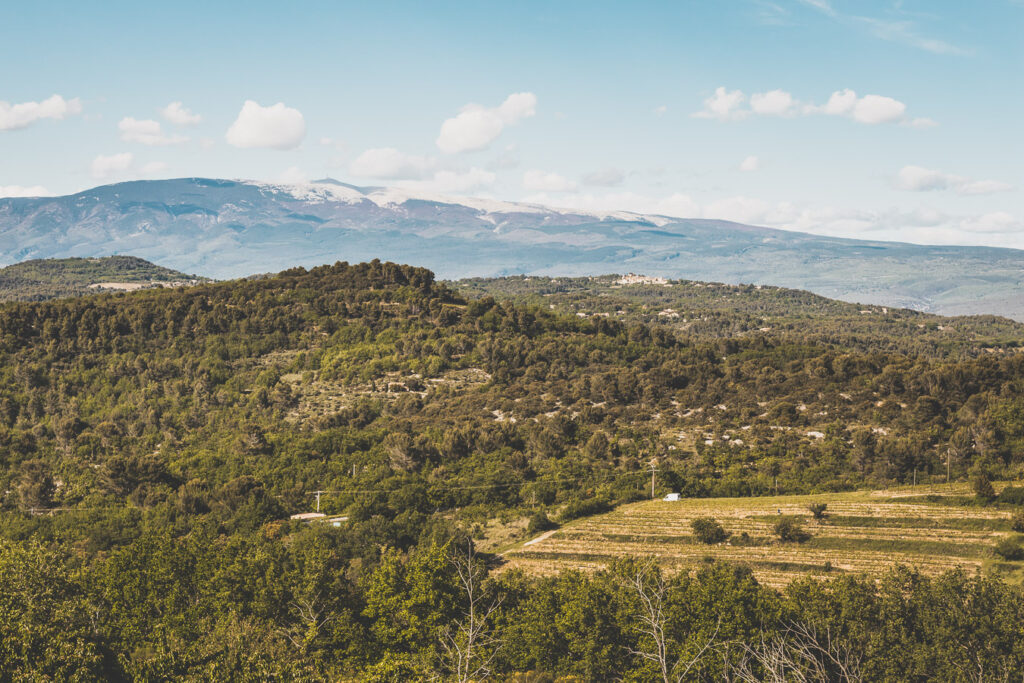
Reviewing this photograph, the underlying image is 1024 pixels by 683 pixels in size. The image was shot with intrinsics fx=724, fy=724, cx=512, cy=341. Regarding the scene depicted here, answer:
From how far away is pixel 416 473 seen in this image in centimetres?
7631

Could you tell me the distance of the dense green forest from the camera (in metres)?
32.6

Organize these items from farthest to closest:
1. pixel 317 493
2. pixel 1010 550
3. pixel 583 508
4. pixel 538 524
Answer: pixel 317 493 → pixel 583 508 → pixel 538 524 → pixel 1010 550

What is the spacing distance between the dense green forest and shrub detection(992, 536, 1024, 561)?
1066cm

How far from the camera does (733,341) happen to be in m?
130

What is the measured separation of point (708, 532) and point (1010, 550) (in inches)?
792

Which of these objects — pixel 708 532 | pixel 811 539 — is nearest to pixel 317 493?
pixel 708 532

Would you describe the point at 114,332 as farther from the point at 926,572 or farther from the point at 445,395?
the point at 926,572

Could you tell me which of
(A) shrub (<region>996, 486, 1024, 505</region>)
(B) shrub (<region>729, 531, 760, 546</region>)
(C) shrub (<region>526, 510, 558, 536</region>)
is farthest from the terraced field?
(A) shrub (<region>996, 486, 1024, 505</region>)

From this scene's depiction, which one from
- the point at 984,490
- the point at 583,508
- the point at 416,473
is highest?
the point at 984,490

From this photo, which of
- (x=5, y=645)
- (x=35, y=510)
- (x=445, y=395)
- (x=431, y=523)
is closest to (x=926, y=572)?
(x=431, y=523)

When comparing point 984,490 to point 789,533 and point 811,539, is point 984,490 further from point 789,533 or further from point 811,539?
→ point 789,533

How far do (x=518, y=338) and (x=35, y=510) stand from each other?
70.8m

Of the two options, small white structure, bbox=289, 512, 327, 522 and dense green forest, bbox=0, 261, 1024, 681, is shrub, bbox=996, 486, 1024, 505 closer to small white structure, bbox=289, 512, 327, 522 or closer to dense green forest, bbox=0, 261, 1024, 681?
dense green forest, bbox=0, 261, 1024, 681

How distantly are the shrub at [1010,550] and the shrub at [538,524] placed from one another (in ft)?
111
